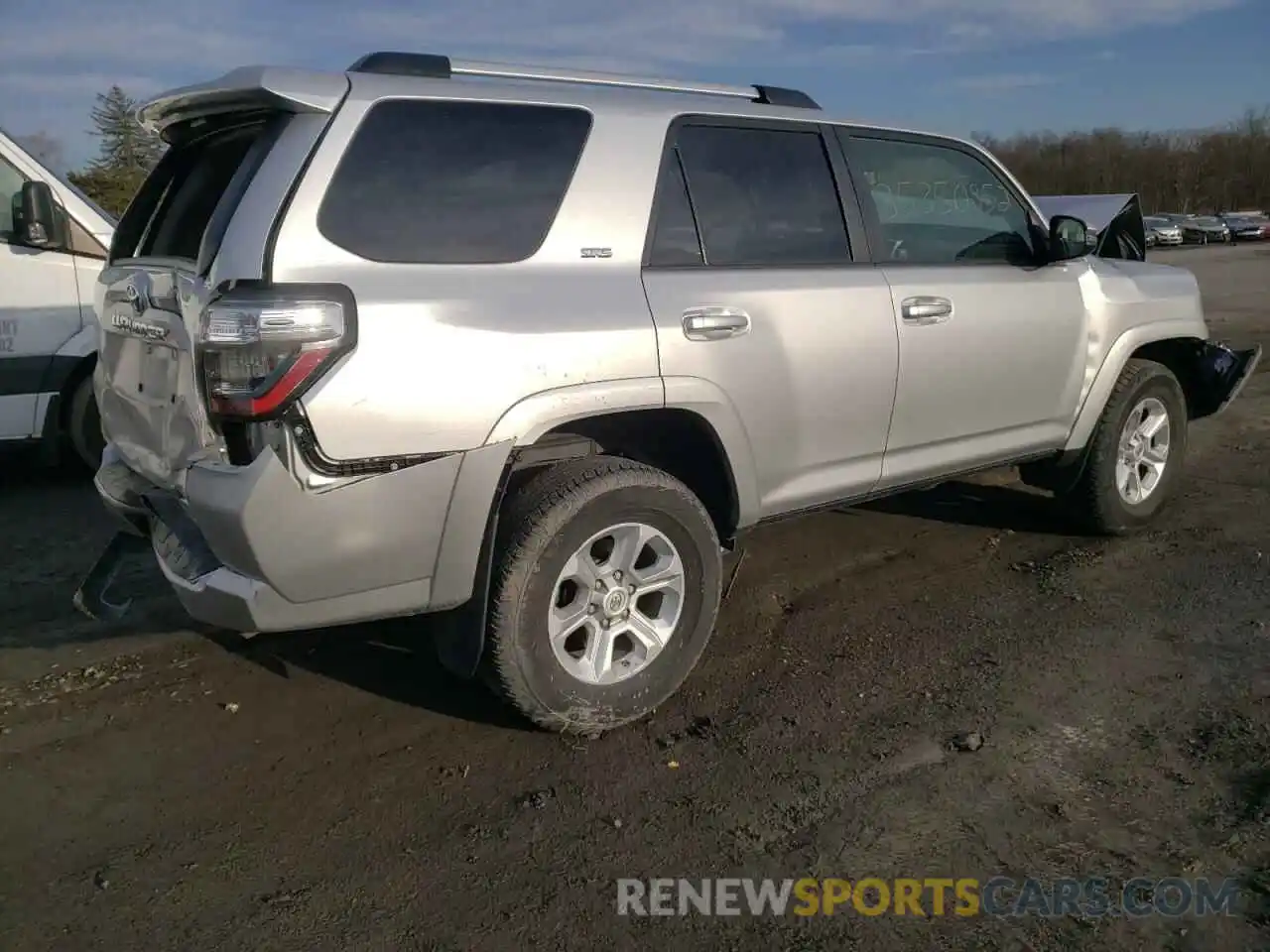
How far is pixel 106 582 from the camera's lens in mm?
3406

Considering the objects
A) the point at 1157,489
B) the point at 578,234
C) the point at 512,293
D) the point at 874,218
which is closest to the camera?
the point at 512,293

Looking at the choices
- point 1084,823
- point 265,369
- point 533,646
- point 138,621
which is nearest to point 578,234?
point 265,369

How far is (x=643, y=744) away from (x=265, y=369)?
158 centimetres

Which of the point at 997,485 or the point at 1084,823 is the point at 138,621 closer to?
the point at 1084,823

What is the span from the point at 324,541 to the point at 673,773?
1.20 m

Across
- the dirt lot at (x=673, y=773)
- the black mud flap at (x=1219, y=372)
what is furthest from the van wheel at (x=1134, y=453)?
the dirt lot at (x=673, y=773)

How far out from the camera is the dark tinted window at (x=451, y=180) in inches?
109

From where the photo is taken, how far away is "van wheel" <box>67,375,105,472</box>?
6234 millimetres

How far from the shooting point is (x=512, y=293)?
2922 millimetres

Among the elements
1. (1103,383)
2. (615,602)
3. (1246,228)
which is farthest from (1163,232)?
(615,602)

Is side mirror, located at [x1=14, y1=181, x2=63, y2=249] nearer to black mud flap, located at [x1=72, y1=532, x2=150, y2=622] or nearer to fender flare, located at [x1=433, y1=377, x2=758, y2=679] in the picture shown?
black mud flap, located at [x1=72, y1=532, x2=150, y2=622]

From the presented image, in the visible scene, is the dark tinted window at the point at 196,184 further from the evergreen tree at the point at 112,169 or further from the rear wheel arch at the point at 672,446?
the evergreen tree at the point at 112,169

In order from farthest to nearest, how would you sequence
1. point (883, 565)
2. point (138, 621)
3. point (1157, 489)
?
point (1157, 489), point (883, 565), point (138, 621)

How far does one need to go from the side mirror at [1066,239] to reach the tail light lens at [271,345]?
317 cm
